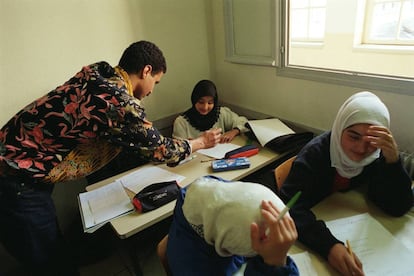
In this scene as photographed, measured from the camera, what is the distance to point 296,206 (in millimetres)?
1118

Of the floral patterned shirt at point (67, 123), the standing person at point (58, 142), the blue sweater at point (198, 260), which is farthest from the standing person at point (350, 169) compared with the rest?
the floral patterned shirt at point (67, 123)

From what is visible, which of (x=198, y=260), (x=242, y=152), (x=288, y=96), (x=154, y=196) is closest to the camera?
(x=198, y=260)

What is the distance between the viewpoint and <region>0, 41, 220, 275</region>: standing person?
3.88ft

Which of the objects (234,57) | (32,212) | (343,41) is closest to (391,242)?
(32,212)

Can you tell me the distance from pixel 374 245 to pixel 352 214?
18cm

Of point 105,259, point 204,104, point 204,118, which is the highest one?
point 204,104

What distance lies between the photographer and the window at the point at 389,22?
2.25m

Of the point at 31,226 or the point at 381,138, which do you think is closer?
the point at 381,138

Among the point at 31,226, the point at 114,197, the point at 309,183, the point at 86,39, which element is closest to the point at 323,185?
the point at 309,183

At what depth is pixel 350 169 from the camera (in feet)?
3.97

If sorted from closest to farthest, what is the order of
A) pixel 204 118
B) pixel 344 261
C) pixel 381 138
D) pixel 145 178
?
pixel 344 261 < pixel 381 138 < pixel 145 178 < pixel 204 118

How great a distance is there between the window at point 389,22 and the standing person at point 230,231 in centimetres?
237

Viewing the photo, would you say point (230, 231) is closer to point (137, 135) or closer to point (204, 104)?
point (137, 135)

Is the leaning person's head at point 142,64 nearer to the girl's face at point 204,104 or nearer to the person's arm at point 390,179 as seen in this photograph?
the girl's face at point 204,104
